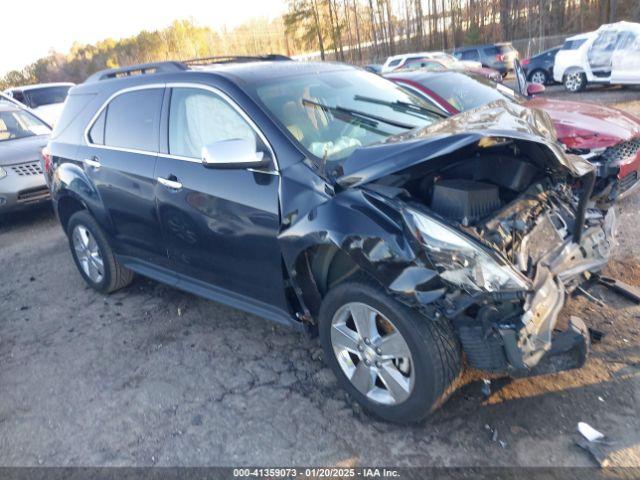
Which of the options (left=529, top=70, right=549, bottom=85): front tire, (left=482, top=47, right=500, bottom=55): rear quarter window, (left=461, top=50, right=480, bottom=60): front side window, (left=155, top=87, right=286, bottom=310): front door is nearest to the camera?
(left=155, top=87, right=286, bottom=310): front door

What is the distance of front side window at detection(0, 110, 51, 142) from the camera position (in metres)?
8.76

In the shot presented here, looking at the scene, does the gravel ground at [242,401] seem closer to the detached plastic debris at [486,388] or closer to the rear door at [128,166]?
the detached plastic debris at [486,388]

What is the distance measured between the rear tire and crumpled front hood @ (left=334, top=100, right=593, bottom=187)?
9.07 feet

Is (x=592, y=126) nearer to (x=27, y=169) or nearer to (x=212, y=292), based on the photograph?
(x=212, y=292)

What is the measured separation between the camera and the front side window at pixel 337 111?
3.29 metres

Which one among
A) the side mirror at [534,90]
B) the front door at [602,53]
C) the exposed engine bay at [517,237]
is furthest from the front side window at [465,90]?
the front door at [602,53]

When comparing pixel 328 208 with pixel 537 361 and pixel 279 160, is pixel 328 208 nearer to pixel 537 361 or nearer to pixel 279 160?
pixel 279 160

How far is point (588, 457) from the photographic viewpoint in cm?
250

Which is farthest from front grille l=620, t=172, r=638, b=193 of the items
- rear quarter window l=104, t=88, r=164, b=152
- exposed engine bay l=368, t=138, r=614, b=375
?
rear quarter window l=104, t=88, r=164, b=152

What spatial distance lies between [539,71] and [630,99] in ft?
21.9

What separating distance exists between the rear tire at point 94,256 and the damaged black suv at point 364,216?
0.47 meters

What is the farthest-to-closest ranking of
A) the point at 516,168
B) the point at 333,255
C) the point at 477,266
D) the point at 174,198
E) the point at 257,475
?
1. the point at 174,198
2. the point at 516,168
3. the point at 333,255
4. the point at 257,475
5. the point at 477,266

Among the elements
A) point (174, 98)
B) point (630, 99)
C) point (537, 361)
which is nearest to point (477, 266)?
point (537, 361)

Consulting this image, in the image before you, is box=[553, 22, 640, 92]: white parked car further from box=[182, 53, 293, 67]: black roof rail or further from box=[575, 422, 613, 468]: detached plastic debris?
box=[575, 422, 613, 468]: detached plastic debris
